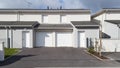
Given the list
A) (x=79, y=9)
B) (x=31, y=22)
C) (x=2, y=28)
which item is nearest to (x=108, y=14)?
(x=79, y=9)

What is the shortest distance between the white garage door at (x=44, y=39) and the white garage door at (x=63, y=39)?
0.93m

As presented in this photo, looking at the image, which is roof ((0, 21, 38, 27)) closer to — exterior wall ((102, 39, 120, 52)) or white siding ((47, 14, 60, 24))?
white siding ((47, 14, 60, 24))

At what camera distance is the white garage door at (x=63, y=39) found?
130 ft

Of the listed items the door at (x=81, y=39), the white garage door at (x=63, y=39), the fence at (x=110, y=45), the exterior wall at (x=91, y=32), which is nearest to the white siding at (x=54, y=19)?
the white garage door at (x=63, y=39)

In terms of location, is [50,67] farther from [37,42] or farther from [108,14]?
[108,14]

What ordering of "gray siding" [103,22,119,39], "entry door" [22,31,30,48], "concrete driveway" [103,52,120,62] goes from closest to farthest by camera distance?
"concrete driveway" [103,52,120,62]
"entry door" [22,31,30,48]
"gray siding" [103,22,119,39]

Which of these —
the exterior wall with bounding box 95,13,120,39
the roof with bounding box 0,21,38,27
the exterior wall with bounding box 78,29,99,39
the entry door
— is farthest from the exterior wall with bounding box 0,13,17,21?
the exterior wall with bounding box 95,13,120,39

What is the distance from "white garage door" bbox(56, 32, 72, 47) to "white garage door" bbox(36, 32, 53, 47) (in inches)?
36.5

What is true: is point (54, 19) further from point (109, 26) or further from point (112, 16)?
point (112, 16)

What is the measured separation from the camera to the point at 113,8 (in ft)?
139

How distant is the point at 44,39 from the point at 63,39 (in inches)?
99.1

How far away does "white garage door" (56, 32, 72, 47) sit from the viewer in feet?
130

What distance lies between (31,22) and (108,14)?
35.7 feet

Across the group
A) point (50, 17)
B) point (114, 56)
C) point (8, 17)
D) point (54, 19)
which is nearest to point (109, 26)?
point (54, 19)
